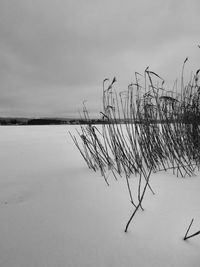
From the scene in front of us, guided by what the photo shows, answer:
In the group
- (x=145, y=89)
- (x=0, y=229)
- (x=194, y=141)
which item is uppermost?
(x=145, y=89)

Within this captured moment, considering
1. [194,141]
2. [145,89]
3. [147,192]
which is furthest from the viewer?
[194,141]

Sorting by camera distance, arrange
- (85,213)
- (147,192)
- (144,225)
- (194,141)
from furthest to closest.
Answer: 1. (194,141)
2. (147,192)
3. (85,213)
4. (144,225)

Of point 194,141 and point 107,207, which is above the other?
point 194,141

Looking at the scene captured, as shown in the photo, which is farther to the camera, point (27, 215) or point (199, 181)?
point (199, 181)

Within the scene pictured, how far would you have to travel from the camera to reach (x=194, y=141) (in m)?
1.62

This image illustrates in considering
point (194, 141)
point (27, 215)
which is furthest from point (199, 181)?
point (27, 215)

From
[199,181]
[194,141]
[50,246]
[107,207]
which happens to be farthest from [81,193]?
[194,141]

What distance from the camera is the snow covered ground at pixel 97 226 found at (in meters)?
0.60

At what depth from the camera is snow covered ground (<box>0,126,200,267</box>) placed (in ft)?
1.96

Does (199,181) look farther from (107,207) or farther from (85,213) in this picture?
(85,213)

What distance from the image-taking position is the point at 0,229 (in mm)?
786

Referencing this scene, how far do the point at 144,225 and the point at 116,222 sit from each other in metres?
0.11

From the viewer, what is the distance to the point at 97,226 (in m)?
0.77

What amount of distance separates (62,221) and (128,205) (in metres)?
0.30
